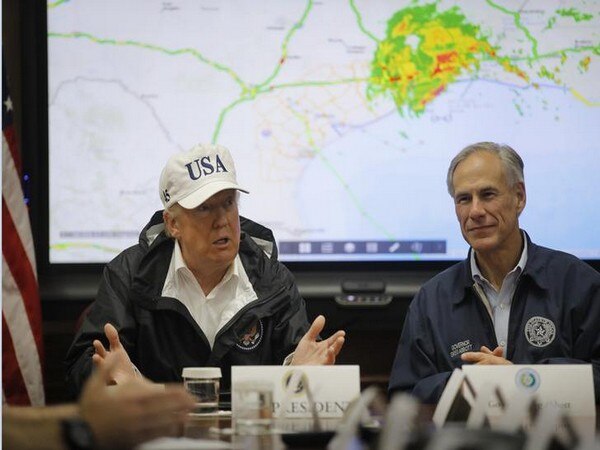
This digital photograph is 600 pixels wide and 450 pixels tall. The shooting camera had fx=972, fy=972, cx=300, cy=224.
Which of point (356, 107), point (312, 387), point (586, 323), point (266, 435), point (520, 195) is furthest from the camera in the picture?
point (356, 107)

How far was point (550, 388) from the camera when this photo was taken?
7.63 feet

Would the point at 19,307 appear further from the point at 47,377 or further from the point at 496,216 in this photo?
the point at 496,216

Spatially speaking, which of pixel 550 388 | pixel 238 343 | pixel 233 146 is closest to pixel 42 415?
pixel 550 388

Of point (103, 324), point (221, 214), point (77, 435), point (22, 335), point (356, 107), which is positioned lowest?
point (22, 335)

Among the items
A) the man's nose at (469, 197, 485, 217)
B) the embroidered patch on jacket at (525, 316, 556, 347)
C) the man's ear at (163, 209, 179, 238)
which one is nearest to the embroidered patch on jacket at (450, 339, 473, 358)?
the embroidered patch on jacket at (525, 316, 556, 347)

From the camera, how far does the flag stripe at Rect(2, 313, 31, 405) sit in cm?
374

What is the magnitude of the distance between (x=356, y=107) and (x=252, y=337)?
1600mm

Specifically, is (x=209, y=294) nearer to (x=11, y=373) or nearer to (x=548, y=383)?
(x=11, y=373)

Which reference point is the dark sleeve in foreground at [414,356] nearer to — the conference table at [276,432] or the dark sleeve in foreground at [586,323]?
the dark sleeve in foreground at [586,323]

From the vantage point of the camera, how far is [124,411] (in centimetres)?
163

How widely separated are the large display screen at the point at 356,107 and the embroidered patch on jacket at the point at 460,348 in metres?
1.29

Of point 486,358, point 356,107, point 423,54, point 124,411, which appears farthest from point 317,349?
point 423,54

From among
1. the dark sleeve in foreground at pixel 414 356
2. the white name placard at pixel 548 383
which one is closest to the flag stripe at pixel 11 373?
the dark sleeve in foreground at pixel 414 356

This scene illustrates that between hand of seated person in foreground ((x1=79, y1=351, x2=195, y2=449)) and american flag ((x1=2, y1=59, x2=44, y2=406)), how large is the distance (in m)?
2.21
